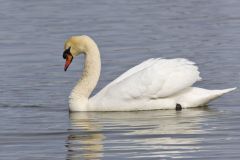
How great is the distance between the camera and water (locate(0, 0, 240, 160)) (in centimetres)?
1303

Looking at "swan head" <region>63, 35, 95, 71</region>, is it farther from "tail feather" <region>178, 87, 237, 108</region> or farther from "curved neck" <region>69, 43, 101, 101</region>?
"tail feather" <region>178, 87, 237, 108</region>

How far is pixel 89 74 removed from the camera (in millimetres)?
16969

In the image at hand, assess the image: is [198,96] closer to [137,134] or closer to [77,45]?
[77,45]

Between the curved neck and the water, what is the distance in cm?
34

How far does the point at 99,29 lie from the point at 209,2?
15.7 ft

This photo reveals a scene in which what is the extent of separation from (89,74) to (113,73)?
197 centimetres

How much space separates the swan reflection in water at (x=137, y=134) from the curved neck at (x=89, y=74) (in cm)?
50

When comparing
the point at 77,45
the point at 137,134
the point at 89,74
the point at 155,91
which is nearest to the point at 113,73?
the point at 89,74

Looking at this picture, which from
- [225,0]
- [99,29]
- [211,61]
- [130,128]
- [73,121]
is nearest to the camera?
[130,128]

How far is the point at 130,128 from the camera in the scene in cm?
1442

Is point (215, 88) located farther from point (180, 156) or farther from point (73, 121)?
point (180, 156)

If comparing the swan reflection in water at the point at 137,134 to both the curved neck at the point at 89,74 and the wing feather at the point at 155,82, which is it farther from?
the curved neck at the point at 89,74

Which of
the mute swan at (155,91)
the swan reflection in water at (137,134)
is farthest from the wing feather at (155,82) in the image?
the swan reflection in water at (137,134)

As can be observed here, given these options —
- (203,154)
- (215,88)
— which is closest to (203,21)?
(215,88)
